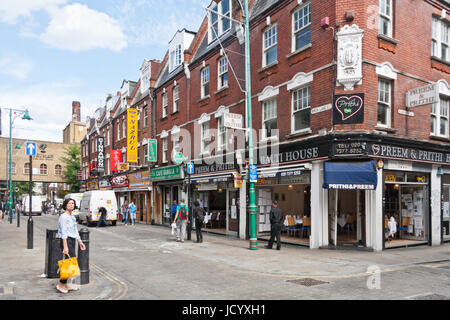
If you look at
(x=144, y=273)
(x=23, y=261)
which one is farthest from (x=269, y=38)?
(x=23, y=261)

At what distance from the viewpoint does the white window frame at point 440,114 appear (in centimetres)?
1497

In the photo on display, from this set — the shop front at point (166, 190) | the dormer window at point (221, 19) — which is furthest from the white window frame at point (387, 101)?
the shop front at point (166, 190)

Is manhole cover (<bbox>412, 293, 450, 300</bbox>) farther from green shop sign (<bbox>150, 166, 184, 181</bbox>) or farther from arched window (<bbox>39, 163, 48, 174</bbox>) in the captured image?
arched window (<bbox>39, 163, 48, 174</bbox>)

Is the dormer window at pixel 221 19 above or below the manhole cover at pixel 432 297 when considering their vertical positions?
above

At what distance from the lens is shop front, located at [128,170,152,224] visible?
91.2 feet

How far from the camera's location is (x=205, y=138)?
20531mm

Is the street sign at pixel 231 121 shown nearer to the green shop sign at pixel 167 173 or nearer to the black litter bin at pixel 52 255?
the black litter bin at pixel 52 255

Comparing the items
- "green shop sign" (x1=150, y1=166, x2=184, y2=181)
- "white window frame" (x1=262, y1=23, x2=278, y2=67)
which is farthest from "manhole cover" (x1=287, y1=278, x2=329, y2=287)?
"green shop sign" (x1=150, y1=166, x2=184, y2=181)

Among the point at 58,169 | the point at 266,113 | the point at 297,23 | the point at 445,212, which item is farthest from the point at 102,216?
the point at 58,169

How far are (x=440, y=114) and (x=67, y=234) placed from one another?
14.4 m

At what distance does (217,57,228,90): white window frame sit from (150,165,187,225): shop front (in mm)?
5583

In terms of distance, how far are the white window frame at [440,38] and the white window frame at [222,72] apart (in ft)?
29.5
